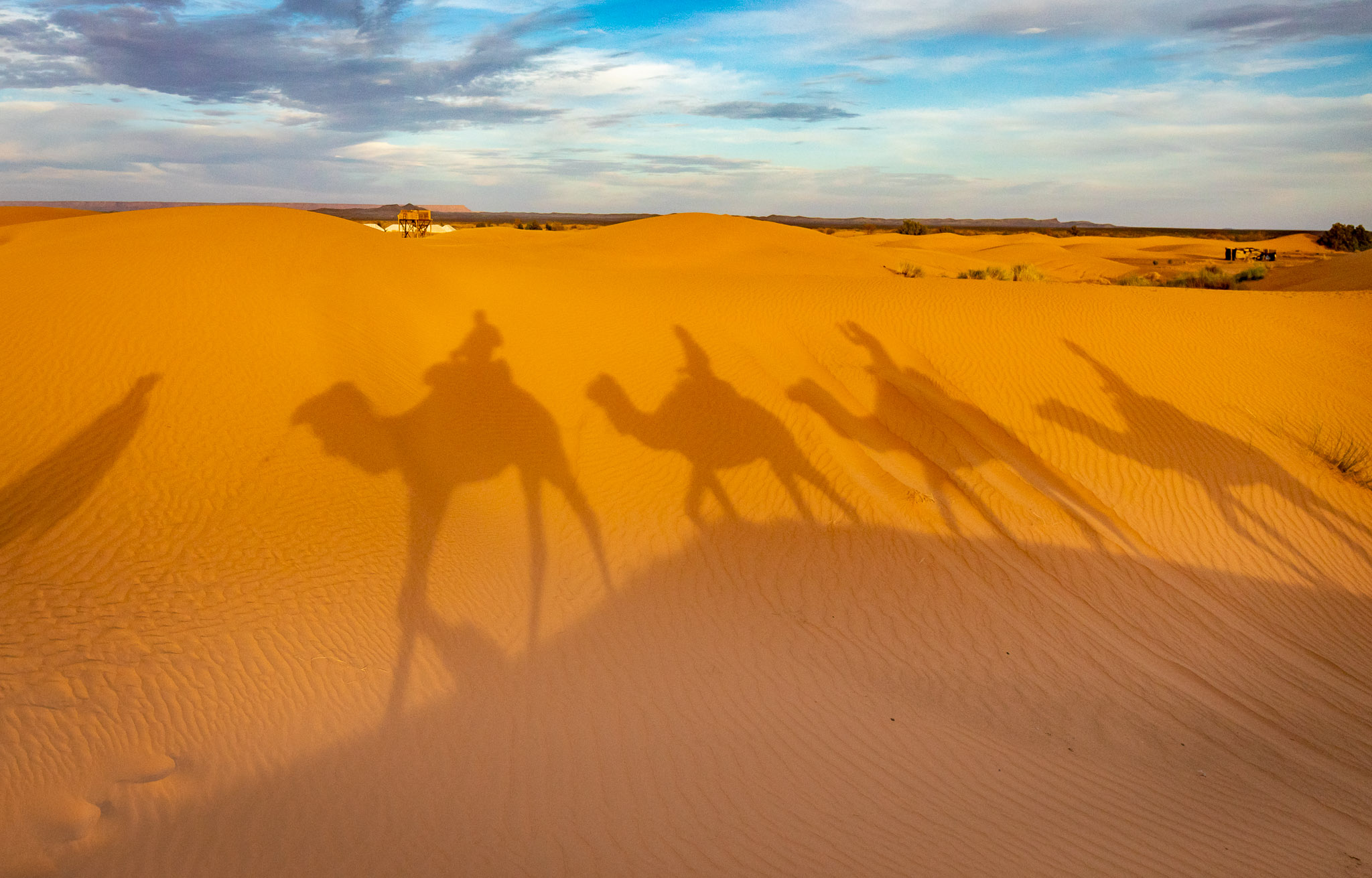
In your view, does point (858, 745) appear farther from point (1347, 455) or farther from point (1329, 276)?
point (1329, 276)

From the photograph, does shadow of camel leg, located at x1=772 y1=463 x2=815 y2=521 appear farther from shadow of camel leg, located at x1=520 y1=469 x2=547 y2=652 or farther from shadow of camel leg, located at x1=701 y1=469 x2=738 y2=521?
shadow of camel leg, located at x1=520 y1=469 x2=547 y2=652

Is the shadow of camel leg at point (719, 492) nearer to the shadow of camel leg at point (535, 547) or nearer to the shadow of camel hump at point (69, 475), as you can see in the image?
the shadow of camel leg at point (535, 547)

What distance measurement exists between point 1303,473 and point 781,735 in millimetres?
8011

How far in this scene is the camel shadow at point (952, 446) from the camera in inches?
357

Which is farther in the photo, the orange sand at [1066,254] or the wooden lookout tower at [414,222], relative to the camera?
the wooden lookout tower at [414,222]

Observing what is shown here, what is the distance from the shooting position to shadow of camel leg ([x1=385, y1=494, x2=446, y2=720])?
6.13 m

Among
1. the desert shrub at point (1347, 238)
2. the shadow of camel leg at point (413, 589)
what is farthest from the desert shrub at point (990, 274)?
the desert shrub at point (1347, 238)

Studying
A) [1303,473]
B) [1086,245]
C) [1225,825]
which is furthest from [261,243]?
[1086,245]

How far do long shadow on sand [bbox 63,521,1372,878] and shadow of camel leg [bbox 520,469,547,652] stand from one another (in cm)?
36

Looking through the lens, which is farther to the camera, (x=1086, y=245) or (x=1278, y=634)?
(x=1086, y=245)

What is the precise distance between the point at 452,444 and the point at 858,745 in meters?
5.76

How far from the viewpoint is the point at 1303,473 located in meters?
10.0

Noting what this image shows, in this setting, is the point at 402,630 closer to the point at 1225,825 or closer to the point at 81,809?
the point at 81,809

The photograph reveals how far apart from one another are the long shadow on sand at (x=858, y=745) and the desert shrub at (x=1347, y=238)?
4644 centimetres
